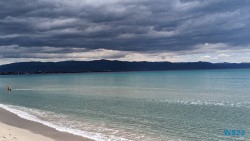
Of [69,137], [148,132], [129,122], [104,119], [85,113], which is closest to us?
[69,137]

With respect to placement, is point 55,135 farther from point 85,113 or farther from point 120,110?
point 120,110

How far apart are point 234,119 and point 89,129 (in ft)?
50.4

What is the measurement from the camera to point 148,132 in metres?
25.5

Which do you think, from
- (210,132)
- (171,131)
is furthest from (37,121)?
(210,132)

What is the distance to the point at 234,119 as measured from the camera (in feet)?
105

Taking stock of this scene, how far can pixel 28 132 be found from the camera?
25.1 m

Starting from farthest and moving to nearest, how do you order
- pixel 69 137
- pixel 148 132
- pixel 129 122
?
pixel 129 122 → pixel 148 132 → pixel 69 137

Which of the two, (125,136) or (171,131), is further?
(171,131)

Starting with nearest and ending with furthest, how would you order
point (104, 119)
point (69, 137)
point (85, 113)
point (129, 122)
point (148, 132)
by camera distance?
point (69, 137) → point (148, 132) → point (129, 122) → point (104, 119) → point (85, 113)

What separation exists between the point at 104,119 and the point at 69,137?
9.14 m

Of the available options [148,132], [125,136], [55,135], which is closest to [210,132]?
[148,132]

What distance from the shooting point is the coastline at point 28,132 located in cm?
2142

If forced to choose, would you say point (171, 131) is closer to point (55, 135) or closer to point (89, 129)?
point (89, 129)

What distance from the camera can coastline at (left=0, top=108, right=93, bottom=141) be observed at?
70.3 ft
